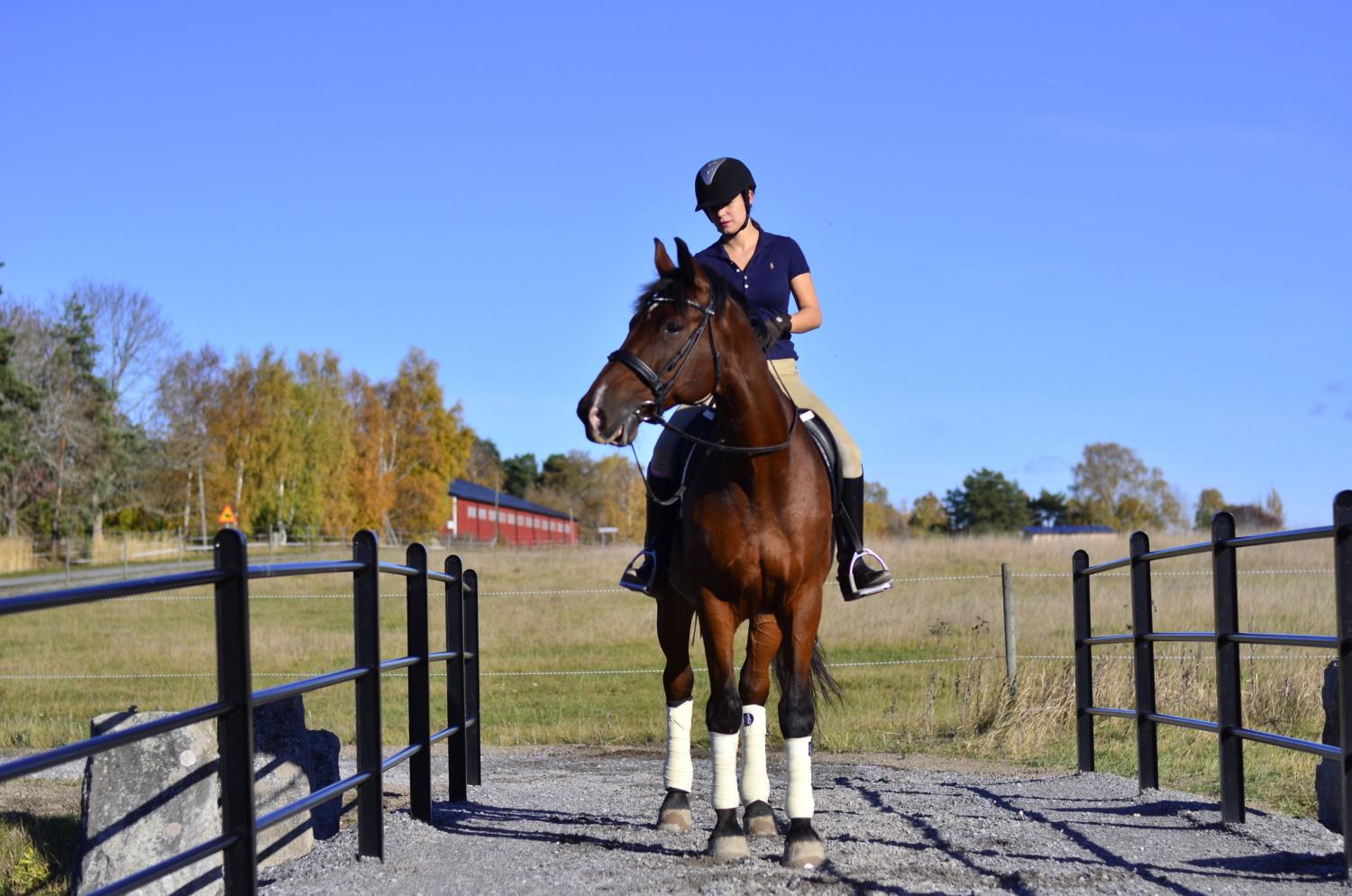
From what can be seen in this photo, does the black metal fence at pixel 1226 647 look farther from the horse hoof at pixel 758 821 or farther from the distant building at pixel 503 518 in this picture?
the distant building at pixel 503 518

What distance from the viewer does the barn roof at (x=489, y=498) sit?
108688 mm

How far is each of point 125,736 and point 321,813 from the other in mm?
3576

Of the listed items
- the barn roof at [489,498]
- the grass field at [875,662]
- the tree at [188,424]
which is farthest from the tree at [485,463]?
the grass field at [875,662]

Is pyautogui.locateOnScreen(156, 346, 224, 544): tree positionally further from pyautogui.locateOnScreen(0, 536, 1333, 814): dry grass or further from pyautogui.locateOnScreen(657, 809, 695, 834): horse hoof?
pyautogui.locateOnScreen(657, 809, 695, 834): horse hoof

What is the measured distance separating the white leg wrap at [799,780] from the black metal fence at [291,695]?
178 centimetres

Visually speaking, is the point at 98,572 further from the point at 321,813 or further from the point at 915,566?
the point at 321,813

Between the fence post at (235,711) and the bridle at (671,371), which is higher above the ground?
the bridle at (671,371)

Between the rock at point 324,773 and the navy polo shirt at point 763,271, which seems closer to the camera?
the navy polo shirt at point 763,271

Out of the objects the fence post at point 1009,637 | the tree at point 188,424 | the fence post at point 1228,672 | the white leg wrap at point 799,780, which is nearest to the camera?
the white leg wrap at point 799,780

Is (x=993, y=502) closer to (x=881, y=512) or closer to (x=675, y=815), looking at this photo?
(x=881, y=512)

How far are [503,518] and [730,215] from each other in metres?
118

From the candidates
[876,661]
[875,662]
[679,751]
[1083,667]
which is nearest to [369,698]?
[679,751]

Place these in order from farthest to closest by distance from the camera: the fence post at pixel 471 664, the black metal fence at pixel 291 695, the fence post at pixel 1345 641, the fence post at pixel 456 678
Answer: the fence post at pixel 471 664 → the fence post at pixel 456 678 → the fence post at pixel 1345 641 → the black metal fence at pixel 291 695

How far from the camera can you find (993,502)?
10319 centimetres
